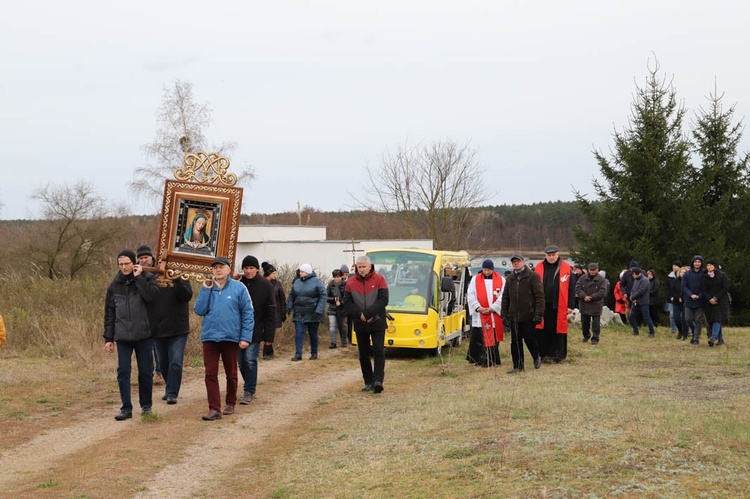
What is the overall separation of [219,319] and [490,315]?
609 cm

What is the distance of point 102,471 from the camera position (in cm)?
835

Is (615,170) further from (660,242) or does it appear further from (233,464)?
(233,464)

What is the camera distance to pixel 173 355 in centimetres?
1210

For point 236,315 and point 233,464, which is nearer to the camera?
point 233,464

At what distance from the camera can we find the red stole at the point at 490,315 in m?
15.8

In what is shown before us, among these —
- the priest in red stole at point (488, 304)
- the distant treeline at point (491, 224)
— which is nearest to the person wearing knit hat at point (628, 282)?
the distant treeline at point (491, 224)

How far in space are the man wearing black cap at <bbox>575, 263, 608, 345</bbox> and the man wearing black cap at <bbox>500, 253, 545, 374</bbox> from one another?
6.59m

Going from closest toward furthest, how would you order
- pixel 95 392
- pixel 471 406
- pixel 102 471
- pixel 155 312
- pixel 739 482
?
pixel 739 482 → pixel 102 471 → pixel 471 406 → pixel 155 312 → pixel 95 392

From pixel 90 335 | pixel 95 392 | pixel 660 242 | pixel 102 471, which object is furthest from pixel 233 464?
pixel 660 242

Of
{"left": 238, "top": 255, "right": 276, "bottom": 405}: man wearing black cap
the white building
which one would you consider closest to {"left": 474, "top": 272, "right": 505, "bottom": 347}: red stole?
{"left": 238, "top": 255, "right": 276, "bottom": 405}: man wearing black cap

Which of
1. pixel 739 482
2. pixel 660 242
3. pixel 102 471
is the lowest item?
pixel 102 471

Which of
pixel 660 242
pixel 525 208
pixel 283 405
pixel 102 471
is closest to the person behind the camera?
pixel 102 471

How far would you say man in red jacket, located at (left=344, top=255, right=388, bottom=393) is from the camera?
43.4ft

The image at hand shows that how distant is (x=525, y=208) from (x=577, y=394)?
9310cm
